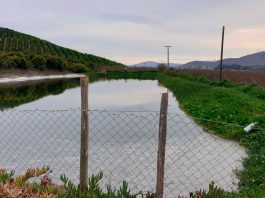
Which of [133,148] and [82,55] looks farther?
[82,55]

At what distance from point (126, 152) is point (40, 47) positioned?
273 ft

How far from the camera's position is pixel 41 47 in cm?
9175

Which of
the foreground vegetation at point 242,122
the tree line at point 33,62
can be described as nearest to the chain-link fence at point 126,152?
the foreground vegetation at point 242,122

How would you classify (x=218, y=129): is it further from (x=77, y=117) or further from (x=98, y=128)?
(x=77, y=117)

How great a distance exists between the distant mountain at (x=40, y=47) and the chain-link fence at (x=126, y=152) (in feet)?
223

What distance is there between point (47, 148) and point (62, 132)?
7.78 ft

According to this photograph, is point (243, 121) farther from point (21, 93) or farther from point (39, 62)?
point (39, 62)

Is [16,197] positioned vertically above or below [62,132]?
above

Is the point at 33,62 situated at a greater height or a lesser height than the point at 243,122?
greater

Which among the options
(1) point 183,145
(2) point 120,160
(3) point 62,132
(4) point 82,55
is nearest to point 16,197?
(2) point 120,160

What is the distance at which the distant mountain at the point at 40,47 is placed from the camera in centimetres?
8456

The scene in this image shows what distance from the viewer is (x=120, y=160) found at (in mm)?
10352

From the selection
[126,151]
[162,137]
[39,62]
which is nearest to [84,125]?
[162,137]

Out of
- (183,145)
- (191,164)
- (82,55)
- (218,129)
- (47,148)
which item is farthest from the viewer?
(82,55)
